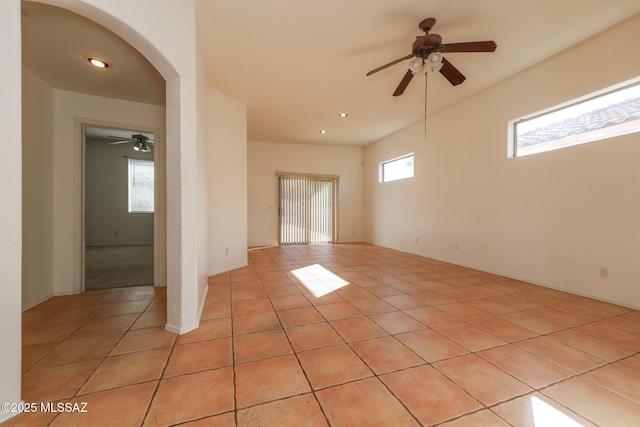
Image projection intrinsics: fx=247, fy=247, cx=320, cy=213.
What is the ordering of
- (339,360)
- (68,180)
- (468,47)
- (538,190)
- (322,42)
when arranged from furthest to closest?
(538,190)
(68,180)
(322,42)
(468,47)
(339,360)

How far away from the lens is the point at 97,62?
2416 mm

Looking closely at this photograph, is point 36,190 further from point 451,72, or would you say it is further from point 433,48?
point 451,72

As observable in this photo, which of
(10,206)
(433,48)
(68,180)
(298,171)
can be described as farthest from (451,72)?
(298,171)

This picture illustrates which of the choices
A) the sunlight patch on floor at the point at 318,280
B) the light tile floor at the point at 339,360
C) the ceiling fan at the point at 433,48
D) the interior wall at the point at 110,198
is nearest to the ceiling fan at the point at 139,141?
the interior wall at the point at 110,198

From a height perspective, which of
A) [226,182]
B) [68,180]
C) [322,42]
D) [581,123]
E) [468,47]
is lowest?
[68,180]

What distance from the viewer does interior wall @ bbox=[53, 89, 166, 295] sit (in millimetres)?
2898

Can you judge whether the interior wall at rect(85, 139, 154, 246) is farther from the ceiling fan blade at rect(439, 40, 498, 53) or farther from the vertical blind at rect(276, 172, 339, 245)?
the ceiling fan blade at rect(439, 40, 498, 53)

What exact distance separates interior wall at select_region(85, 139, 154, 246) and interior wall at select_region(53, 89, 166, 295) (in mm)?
4560

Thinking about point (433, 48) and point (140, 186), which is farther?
point (140, 186)

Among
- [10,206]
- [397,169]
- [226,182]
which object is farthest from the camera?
[397,169]

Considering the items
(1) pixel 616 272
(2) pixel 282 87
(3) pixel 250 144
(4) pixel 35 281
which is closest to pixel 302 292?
(4) pixel 35 281

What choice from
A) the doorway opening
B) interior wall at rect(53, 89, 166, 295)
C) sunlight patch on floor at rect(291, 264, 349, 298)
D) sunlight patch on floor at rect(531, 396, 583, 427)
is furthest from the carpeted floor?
sunlight patch on floor at rect(531, 396, 583, 427)

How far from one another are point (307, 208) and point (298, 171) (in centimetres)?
111

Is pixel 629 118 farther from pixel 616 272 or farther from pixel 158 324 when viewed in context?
pixel 158 324
